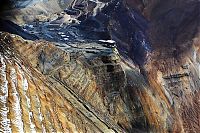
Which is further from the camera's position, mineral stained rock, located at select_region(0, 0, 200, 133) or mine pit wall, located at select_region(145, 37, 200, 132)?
mine pit wall, located at select_region(145, 37, 200, 132)

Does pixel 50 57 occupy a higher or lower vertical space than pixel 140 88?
→ higher

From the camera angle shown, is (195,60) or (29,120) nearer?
(29,120)

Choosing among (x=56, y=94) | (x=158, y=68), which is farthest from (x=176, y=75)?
(x=56, y=94)

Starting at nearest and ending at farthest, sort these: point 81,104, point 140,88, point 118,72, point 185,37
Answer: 1. point 81,104
2. point 118,72
3. point 140,88
4. point 185,37

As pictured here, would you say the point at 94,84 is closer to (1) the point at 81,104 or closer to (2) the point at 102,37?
(1) the point at 81,104

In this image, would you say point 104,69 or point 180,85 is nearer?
point 104,69

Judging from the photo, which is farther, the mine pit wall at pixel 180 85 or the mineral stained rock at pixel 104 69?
the mine pit wall at pixel 180 85

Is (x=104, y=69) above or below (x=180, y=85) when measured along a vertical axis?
above

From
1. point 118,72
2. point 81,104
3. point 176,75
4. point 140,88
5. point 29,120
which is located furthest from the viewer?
point 176,75
